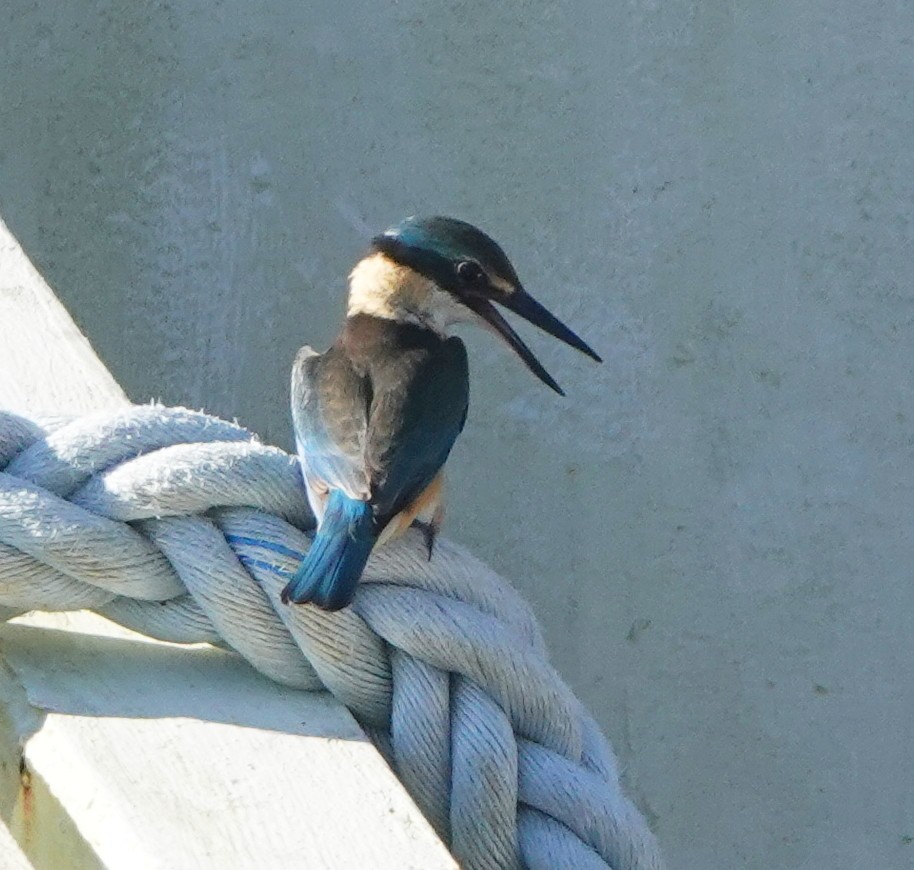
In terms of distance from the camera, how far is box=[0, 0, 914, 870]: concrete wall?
2918 millimetres

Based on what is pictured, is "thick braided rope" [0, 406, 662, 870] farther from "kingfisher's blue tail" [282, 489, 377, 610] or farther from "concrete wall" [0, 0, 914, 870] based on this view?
"concrete wall" [0, 0, 914, 870]

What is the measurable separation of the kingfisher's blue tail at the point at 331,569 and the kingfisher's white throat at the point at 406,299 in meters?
1.21

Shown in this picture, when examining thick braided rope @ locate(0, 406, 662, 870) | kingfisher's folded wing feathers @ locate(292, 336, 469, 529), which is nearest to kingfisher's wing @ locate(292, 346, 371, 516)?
kingfisher's folded wing feathers @ locate(292, 336, 469, 529)

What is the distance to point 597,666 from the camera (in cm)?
303

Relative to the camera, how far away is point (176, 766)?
99cm

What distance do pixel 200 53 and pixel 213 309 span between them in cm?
41

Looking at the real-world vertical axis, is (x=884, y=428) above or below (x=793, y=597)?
above

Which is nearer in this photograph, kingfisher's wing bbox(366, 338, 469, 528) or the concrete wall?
kingfisher's wing bbox(366, 338, 469, 528)

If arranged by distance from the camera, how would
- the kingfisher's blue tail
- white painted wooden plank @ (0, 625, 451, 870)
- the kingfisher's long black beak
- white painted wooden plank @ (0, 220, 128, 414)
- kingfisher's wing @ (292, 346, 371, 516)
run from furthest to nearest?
the kingfisher's long black beak, kingfisher's wing @ (292, 346, 371, 516), white painted wooden plank @ (0, 220, 128, 414), the kingfisher's blue tail, white painted wooden plank @ (0, 625, 451, 870)

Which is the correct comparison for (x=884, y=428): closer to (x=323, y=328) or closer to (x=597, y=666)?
(x=597, y=666)

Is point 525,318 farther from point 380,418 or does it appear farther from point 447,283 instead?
point 380,418

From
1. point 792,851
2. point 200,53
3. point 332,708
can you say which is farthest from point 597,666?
point 332,708

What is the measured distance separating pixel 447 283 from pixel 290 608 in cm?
143

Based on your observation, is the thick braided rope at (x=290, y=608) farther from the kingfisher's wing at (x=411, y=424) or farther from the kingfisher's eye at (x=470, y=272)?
the kingfisher's eye at (x=470, y=272)
